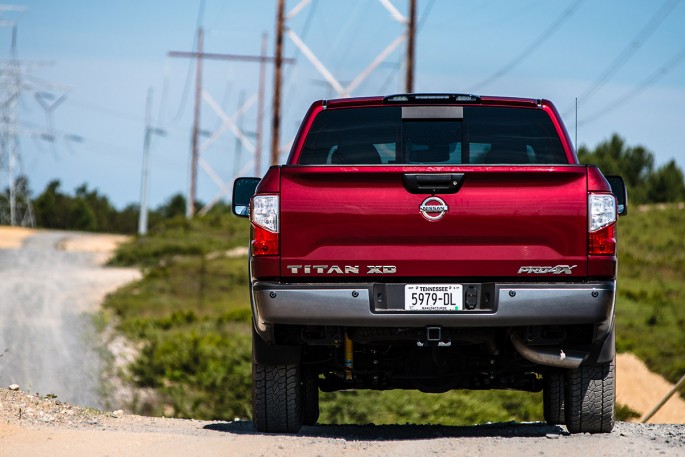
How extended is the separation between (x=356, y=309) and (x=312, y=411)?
261cm

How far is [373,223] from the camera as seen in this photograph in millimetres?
7453

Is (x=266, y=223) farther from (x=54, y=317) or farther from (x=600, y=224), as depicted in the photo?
(x=54, y=317)

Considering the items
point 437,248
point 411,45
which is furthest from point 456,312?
point 411,45

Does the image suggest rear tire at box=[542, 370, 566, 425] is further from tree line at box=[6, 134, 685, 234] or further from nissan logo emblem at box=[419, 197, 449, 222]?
tree line at box=[6, 134, 685, 234]

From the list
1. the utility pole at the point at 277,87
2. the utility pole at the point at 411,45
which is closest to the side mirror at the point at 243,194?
the utility pole at the point at 411,45

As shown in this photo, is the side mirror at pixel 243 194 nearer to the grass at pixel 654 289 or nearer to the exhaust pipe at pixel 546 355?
the exhaust pipe at pixel 546 355

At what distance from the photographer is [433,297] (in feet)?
24.7

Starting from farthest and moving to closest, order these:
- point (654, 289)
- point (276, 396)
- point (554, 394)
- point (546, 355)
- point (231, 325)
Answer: point (654, 289) < point (231, 325) < point (554, 394) < point (276, 396) < point (546, 355)

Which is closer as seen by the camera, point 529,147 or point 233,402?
point 529,147

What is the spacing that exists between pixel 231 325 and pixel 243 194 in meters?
21.8

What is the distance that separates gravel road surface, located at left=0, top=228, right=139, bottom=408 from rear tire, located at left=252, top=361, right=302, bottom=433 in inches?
→ 189

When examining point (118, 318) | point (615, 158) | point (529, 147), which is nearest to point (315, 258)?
point (529, 147)

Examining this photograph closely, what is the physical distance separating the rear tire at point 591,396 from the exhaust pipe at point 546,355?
48 cm

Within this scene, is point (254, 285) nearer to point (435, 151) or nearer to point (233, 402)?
point (435, 151)
